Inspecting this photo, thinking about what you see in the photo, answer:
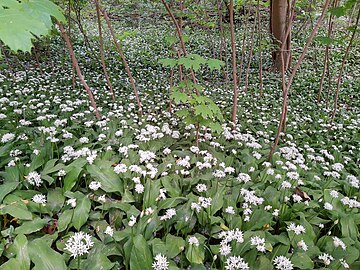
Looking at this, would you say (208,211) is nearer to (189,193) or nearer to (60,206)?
(189,193)

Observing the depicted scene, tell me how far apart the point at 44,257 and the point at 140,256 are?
57cm

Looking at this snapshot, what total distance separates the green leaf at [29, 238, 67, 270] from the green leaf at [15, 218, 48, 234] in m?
0.21

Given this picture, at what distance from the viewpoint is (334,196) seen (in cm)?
246

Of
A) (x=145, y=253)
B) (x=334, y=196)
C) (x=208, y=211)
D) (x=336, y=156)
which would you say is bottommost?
(x=336, y=156)

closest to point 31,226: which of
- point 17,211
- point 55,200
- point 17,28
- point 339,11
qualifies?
point 17,211

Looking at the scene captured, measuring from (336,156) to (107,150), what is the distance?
3002 mm

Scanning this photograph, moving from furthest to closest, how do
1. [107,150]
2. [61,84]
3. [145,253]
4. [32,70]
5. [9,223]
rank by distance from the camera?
[32,70] → [61,84] → [107,150] → [9,223] → [145,253]

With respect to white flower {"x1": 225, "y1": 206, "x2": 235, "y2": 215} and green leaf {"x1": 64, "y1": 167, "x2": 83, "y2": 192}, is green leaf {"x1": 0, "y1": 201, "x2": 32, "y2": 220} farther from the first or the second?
white flower {"x1": 225, "y1": 206, "x2": 235, "y2": 215}

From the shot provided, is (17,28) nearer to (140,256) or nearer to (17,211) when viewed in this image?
(140,256)

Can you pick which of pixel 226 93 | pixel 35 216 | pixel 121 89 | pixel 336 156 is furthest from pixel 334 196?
pixel 121 89

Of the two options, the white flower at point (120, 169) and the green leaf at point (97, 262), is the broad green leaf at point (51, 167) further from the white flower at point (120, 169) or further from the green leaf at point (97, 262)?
the green leaf at point (97, 262)

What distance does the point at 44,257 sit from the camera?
163cm

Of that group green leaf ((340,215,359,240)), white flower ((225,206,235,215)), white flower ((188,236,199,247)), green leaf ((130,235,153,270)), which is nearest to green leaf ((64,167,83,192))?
green leaf ((130,235,153,270))

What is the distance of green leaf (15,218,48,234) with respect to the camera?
185 centimetres
